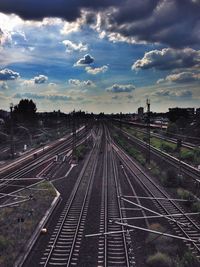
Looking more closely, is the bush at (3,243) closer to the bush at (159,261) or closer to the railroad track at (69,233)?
the railroad track at (69,233)

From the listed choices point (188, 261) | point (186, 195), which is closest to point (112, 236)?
point (188, 261)

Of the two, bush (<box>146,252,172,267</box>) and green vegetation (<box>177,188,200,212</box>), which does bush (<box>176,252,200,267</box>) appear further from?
green vegetation (<box>177,188,200,212</box>)

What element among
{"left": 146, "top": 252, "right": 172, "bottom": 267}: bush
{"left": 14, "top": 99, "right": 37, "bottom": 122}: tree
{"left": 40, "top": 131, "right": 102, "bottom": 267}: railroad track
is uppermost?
{"left": 14, "top": 99, "right": 37, "bottom": 122}: tree

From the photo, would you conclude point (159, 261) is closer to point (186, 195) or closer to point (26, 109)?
point (186, 195)

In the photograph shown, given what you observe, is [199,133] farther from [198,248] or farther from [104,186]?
[198,248]

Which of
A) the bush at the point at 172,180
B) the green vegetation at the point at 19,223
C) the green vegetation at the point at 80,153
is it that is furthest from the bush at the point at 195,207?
the green vegetation at the point at 80,153

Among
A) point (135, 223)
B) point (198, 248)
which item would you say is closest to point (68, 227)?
point (135, 223)

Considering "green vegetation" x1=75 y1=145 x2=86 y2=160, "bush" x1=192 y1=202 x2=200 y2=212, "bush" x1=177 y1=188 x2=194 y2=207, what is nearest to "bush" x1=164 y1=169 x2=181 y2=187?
"bush" x1=177 y1=188 x2=194 y2=207
